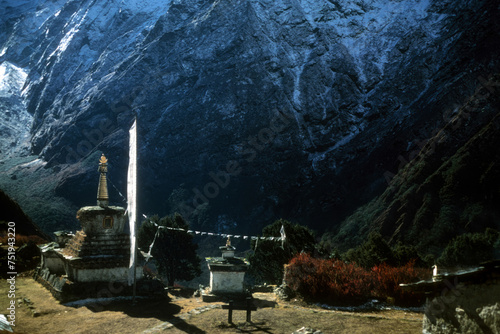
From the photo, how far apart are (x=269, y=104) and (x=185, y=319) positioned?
285ft

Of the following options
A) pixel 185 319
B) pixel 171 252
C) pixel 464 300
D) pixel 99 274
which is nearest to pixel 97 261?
pixel 99 274

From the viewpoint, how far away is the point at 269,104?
9656 cm

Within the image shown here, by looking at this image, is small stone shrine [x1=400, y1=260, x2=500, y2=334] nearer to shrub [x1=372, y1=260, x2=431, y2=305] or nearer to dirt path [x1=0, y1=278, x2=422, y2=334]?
dirt path [x1=0, y1=278, x2=422, y2=334]

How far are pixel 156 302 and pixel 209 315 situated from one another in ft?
14.0

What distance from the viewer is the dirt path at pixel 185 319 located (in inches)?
463

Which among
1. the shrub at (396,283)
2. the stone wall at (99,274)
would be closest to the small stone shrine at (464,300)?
the shrub at (396,283)

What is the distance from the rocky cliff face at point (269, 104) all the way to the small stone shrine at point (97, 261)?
62.6m

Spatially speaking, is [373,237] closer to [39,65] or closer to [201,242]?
[201,242]

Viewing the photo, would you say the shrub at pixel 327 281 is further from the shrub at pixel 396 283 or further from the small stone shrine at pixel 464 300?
the small stone shrine at pixel 464 300

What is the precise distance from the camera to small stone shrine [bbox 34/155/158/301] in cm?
1711

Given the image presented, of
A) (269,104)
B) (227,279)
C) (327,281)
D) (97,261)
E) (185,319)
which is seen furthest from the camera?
(269,104)

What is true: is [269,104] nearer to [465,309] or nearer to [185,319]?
[185,319]

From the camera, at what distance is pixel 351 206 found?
254 ft

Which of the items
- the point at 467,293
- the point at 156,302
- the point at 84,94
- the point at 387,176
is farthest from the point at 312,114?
the point at 467,293
